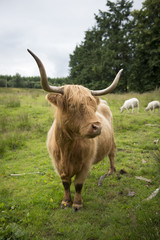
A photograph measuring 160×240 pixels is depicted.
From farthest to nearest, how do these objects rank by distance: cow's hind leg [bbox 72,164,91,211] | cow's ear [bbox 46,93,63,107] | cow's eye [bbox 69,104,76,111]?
cow's hind leg [bbox 72,164,91,211] < cow's ear [bbox 46,93,63,107] < cow's eye [bbox 69,104,76,111]

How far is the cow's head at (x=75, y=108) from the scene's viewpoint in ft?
6.43

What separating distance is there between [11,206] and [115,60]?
79.0 ft

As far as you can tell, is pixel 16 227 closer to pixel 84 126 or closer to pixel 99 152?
pixel 84 126

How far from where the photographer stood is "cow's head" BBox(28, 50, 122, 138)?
1.96 metres

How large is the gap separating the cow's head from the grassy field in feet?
4.43

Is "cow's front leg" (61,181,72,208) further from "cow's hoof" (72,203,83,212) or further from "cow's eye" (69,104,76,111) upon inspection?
"cow's eye" (69,104,76,111)

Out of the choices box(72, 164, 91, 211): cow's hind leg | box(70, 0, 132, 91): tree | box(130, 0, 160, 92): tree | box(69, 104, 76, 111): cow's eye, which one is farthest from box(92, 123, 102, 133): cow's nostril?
box(70, 0, 132, 91): tree

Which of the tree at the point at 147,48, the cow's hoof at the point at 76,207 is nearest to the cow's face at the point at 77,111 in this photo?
the cow's hoof at the point at 76,207

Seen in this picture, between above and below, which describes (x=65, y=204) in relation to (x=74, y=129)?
below

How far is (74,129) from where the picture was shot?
2.22 m

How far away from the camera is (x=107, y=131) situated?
3984 millimetres

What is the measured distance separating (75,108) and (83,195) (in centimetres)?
228

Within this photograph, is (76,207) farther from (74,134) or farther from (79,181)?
(74,134)

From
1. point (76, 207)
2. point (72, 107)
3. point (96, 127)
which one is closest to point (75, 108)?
point (72, 107)
